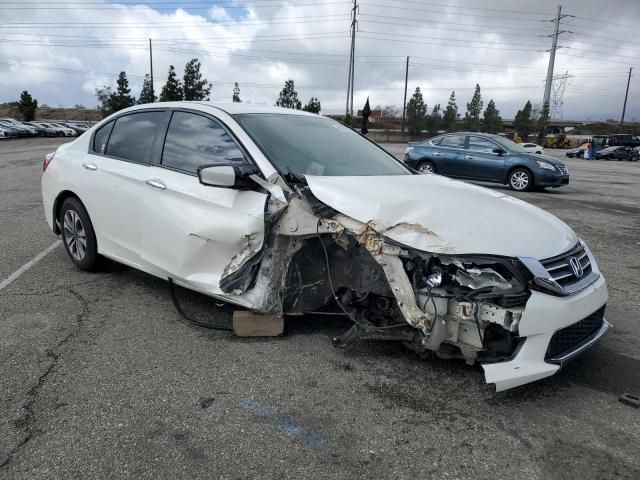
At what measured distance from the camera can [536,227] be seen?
10.7ft

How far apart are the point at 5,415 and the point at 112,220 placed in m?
2.09

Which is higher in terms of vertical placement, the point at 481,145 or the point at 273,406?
the point at 481,145

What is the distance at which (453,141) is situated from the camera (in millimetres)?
13984

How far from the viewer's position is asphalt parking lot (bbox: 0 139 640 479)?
2424 mm

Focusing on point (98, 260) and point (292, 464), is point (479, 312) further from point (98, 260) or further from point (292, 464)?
point (98, 260)

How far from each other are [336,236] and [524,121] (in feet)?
274

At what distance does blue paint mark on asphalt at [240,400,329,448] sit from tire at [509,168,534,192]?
1194 cm

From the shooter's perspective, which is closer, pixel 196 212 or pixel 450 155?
pixel 196 212

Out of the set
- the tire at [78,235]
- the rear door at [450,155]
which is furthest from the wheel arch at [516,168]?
the tire at [78,235]

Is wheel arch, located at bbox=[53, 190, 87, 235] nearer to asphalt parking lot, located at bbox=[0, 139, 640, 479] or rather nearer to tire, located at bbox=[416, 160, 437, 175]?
asphalt parking lot, located at bbox=[0, 139, 640, 479]

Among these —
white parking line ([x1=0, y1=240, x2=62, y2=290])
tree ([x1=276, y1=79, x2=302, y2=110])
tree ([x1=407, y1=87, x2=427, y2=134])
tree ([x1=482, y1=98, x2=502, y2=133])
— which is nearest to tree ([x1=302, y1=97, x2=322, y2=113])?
tree ([x1=276, y1=79, x2=302, y2=110])

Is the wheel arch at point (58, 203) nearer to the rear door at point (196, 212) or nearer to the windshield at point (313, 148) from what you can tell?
the rear door at point (196, 212)

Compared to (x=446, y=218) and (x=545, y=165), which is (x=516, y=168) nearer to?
(x=545, y=165)

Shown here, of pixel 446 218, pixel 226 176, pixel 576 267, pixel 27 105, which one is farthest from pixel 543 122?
pixel 226 176
